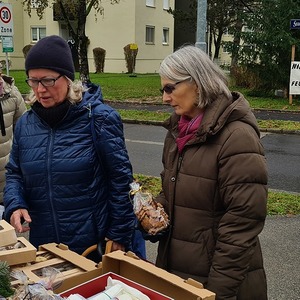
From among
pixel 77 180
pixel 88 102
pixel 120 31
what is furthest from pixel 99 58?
pixel 77 180

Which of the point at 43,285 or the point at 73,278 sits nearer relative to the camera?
the point at 43,285

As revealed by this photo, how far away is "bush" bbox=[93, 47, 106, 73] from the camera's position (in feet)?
117

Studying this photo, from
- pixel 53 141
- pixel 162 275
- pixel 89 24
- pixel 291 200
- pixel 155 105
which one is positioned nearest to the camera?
pixel 162 275

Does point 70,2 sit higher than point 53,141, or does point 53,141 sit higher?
point 70,2

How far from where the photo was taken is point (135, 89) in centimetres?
2270

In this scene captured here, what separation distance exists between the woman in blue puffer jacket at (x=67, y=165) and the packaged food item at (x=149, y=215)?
392 millimetres

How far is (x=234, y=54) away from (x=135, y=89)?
17.4 ft

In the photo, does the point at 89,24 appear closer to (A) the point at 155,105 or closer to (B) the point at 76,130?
(A) the point at 155,105

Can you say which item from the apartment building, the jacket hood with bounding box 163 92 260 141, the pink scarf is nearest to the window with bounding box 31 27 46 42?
the apartment building

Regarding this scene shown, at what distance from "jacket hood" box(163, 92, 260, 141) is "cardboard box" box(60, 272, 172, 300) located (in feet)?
2.29

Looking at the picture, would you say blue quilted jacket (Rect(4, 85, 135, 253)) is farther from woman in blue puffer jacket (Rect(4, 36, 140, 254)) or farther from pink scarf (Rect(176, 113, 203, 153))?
pink scarf (Rect(176, 113, 203, 153))

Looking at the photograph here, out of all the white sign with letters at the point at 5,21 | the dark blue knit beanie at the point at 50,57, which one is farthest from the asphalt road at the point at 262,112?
the dark blue knit beanie at the point at 50,57

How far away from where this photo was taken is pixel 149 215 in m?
2.31

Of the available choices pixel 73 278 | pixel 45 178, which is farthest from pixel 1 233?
pixel 45 178
